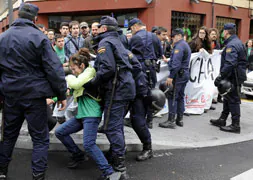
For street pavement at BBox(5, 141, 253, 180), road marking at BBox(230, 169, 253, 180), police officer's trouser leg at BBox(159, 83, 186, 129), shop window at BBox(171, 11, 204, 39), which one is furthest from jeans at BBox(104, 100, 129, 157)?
shop window at BBox(171, 11, 204, 39)

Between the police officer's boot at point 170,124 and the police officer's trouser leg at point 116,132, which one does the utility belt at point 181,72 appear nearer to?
the police officer's boot at point 170,124

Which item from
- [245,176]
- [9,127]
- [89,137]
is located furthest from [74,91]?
[245,176]

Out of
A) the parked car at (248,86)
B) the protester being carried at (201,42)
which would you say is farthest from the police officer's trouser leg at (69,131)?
the parked car at (248,86)

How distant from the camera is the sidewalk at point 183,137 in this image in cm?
469

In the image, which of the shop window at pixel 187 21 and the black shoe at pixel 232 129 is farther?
the shop window at pixel 187 21

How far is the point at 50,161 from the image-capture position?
4.19 m

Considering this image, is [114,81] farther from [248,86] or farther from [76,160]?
[248,86]

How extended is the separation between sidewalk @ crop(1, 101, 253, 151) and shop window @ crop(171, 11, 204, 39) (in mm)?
7815

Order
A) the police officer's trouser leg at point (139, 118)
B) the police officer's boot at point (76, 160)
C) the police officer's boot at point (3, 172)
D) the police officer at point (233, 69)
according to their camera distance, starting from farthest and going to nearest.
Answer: the police officer at point (233, 69) → the police officer's trouser leg at point (139, 118) → the police officer's boot at point (76, 160) → the police officer's boot at point (3, 172)

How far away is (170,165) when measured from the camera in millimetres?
4141

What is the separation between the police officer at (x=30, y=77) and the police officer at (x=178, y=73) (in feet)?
9.10

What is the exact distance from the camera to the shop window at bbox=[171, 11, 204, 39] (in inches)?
533

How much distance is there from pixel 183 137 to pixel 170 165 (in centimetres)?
118

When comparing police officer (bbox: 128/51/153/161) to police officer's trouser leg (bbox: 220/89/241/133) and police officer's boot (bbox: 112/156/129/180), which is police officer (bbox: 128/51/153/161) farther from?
police officer's trouser leg (bbox: 220/89/241/133)
